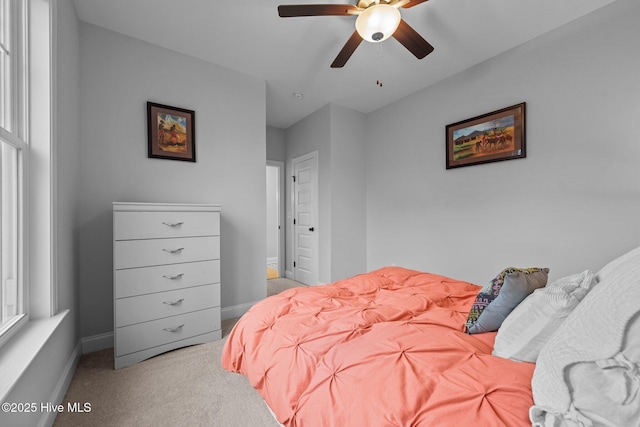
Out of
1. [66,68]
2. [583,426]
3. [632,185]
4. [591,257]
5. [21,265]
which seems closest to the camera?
[583,426]

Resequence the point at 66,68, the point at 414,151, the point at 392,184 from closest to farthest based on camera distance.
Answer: the point at 66,68
the point at 414,151
the point at 392,184

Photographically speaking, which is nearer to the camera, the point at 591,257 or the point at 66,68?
the point at 66,68

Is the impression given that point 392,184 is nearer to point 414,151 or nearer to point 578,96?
point 414,151

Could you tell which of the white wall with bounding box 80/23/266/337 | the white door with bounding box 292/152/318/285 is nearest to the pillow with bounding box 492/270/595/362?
the white wall with bounding box 80/23/266/337

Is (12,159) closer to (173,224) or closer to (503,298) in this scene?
(173,224)

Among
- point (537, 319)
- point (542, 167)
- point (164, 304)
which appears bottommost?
point (164, 304)

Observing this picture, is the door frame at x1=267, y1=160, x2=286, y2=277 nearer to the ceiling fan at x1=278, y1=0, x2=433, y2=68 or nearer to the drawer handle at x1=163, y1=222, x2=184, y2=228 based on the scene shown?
the drawer handle at x1=163, y1=222, x2=184, y2=228

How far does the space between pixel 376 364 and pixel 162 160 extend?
2522mm

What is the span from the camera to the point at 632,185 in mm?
1921

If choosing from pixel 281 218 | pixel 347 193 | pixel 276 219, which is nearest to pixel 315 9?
pixel 347 193

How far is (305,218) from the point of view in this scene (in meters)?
4.30

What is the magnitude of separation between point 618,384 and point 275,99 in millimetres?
3820

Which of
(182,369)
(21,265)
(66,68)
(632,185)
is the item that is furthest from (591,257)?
(66,68)

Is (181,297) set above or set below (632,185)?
below
